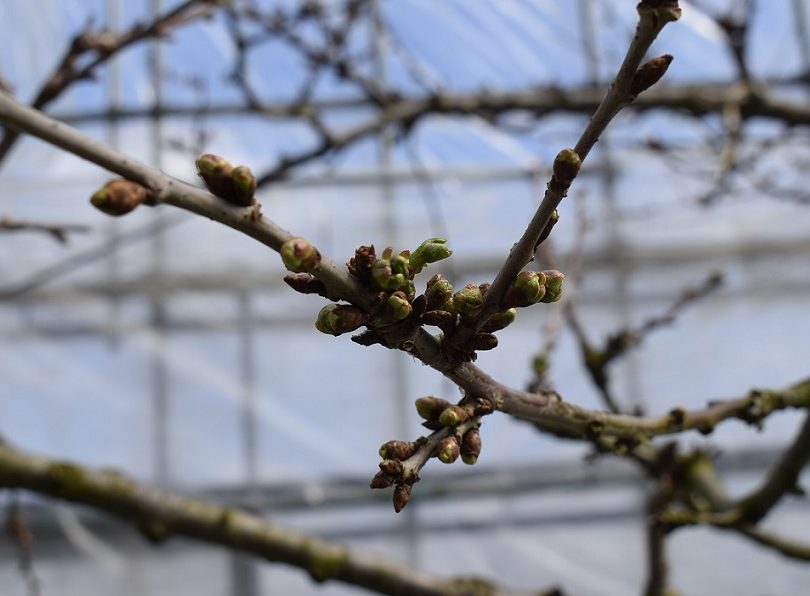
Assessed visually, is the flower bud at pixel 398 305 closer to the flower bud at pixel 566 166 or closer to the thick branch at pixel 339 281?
the thick branch at pixel 339 281

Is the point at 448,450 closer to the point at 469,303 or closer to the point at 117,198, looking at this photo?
the point at 469,303

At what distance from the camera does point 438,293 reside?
628mm

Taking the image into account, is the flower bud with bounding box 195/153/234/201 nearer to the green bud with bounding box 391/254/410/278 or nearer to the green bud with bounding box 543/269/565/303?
the green bud with bounding box 391/254/410/278

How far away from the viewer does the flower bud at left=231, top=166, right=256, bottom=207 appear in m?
0.53

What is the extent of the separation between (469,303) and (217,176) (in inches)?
8.5

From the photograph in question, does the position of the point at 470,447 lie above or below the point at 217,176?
below

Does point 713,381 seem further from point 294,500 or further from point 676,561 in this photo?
point 294,500

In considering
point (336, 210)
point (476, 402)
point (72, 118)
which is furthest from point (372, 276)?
point (72, 118)

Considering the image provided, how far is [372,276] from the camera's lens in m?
0.58

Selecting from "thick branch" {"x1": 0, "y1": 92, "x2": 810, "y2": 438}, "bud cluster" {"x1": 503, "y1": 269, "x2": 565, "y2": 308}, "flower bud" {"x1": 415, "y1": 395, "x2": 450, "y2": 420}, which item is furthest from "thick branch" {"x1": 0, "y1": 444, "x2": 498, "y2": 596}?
"bud cluster" {"x1": 503, "y1": 269, "x2": 565, "y2": 308}

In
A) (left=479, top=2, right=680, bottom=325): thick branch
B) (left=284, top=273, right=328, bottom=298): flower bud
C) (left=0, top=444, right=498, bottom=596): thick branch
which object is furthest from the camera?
(left=0, top=444, right=498, bottom=596): thick branch

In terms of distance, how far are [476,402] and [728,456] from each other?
3982 mm

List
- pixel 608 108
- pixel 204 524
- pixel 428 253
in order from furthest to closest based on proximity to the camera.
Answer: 1. pixel 204 524
2. pixel 428 253
3. pixel 608 108

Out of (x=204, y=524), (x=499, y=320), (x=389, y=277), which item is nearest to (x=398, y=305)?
(x=389, y=277)
